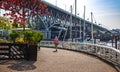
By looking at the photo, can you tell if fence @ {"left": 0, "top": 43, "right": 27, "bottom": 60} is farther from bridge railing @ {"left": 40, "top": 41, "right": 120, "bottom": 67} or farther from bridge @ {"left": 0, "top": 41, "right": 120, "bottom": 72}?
bridge railing @ {"left": 40, "top": 41, "right": 120, "bottom": 67}

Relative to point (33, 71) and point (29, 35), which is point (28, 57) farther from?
point (33, 71)

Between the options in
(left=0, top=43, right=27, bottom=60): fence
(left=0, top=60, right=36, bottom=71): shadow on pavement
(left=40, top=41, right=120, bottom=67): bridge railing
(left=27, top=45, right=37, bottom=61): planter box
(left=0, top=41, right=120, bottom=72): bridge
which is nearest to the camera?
(left=0, top=60, right=36, bottom=71): shadow on pavement

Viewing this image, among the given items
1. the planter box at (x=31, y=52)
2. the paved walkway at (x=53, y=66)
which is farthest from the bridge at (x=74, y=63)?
the planter box at (x=31, y=52)

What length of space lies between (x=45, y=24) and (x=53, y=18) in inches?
166

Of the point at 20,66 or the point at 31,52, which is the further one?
the point at 31,52

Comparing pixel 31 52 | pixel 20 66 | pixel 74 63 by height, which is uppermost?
pixel 31 52

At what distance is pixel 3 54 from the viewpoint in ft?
55.0

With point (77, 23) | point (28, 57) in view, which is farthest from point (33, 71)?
point (77, 23)

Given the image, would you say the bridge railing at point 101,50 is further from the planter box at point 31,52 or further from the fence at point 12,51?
the fence at point 12,51

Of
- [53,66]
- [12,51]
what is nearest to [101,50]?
[53,66]

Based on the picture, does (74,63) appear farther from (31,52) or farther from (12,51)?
(12,51)

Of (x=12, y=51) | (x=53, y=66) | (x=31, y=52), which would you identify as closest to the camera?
(x=53, y=66)

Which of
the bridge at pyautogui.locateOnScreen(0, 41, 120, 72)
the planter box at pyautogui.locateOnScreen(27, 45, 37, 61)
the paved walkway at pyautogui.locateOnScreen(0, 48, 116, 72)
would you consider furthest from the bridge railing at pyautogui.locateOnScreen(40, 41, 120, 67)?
the planter box at pyautogui.locateOnScreen(27, 45, 37, 61)

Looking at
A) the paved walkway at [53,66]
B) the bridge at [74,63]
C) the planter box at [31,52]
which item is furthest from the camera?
the planter box at [31,52]
